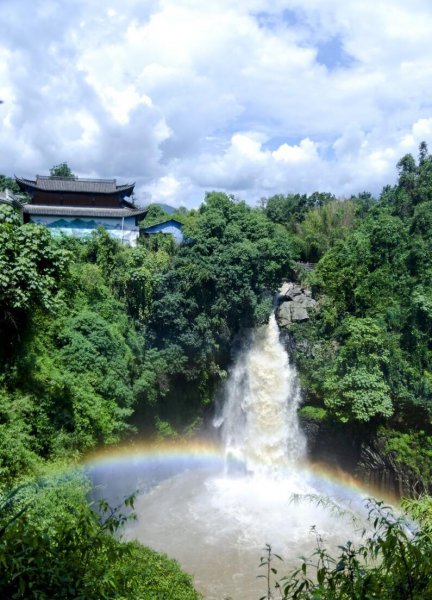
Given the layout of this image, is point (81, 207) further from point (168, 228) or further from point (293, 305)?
point (293, 305)

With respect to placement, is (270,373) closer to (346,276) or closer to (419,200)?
(346,276)

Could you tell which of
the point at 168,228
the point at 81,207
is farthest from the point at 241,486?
the point at 81,207

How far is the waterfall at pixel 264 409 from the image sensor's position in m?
23.5

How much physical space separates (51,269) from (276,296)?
49.1 ft

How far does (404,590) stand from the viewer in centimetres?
325

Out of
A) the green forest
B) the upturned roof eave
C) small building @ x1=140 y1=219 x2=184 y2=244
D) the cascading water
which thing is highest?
the upturned roof eave

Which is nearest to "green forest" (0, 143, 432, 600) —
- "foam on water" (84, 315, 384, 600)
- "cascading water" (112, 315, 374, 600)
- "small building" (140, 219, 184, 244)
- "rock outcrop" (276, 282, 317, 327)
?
"rock outcrop" (276, 282, 317, 327)

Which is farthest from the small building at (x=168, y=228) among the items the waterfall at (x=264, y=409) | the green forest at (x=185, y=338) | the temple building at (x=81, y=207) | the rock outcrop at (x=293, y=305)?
the waterfall at (x=264, y=409)

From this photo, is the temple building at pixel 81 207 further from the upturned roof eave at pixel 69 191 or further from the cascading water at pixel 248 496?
the cascading water at pixel 248 496

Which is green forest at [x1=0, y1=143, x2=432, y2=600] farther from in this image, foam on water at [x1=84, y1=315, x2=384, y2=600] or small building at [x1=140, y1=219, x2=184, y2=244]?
small building at [x1=140, y1=219, x2=184, y2=244]

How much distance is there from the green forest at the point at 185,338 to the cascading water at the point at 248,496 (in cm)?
106

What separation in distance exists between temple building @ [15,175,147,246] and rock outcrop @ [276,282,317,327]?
28.2 feet

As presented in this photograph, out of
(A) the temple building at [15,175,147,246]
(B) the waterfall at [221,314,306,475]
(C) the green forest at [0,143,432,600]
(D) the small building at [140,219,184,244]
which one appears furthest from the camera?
(D) the small building at [140,219,184,244]

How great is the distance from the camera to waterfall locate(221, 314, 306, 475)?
23.5 m
